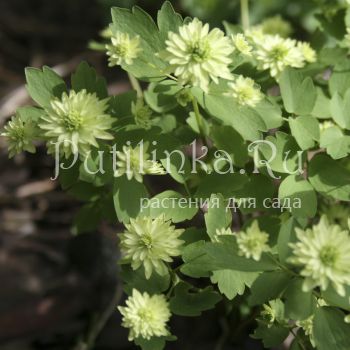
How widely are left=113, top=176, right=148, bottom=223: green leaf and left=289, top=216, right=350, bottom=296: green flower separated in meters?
0.26

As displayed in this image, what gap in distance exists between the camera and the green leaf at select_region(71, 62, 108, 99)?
876 millimetres

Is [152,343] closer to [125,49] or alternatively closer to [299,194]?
[299,194]

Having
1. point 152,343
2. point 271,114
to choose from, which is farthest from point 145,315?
point 271,114

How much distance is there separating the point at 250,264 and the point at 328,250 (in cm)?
12

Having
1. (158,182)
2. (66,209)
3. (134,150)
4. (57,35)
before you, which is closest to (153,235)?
(134,150)

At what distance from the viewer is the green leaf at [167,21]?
33.7 inches

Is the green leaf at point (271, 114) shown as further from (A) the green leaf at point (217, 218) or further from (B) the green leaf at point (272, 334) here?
(B) the green leaf at point (272, 334)

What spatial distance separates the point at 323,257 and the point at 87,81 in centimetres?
46

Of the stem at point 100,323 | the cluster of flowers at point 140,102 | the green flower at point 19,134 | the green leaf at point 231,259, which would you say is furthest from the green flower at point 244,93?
the stem at point 100,323

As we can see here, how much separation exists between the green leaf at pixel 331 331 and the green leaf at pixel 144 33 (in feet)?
1.41

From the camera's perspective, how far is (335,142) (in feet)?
2.88

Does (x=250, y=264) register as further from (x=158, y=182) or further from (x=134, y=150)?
(x=158, y=182)

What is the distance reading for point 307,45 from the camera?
3.41 feet

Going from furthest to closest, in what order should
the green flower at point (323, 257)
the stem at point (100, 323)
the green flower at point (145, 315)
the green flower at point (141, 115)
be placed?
the stem at point (100, 323)
the green flower at point (141, 115)
the green flower at point (145, 315)
the green flower at point (323, 257)
